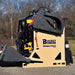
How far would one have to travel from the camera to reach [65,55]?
9.67m

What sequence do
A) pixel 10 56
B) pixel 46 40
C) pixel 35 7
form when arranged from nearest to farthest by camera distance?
pixel 10 56 → pixel 46 40 → pixel 35 7

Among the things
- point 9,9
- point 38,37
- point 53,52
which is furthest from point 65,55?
point 9,9

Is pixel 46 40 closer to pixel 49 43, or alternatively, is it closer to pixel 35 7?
pixel 49 43

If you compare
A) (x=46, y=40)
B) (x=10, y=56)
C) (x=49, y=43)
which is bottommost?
(x=10, y=56)

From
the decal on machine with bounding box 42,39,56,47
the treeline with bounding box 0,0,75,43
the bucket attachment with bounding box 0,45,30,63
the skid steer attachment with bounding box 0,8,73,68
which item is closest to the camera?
the bucket attachment with bounding box 0,45,30,63

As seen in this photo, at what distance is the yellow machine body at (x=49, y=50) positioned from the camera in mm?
8828

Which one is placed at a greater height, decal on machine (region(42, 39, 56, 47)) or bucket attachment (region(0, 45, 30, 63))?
decal on machine (region(42, 39, 56, 47))

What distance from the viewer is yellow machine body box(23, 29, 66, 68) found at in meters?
8.83

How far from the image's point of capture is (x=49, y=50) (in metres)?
8.92

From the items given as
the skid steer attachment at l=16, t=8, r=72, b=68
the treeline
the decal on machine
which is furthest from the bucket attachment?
the treeline

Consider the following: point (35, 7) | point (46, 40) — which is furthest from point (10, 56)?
point (35, 7)

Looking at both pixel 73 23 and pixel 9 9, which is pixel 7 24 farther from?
pixel 73 23

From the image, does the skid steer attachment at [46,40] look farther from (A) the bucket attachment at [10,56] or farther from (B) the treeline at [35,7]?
(B) the treeline at [35,7]

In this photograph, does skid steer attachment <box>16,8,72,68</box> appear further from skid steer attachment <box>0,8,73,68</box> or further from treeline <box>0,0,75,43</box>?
treeline <box>0,0,75,43</box>
